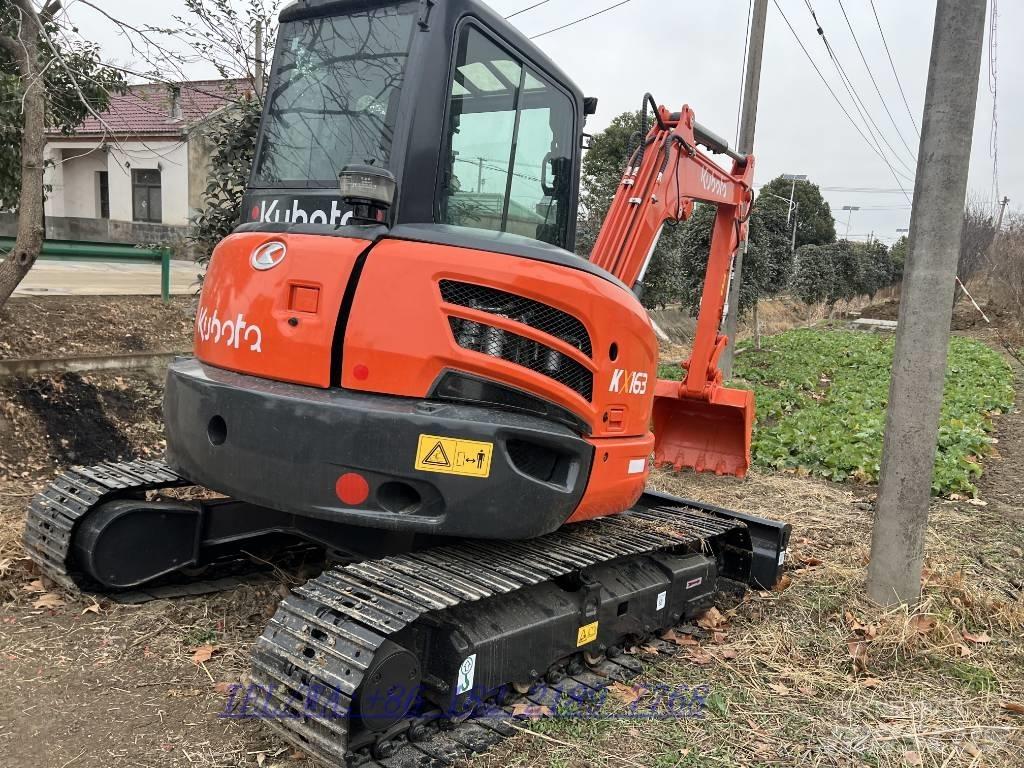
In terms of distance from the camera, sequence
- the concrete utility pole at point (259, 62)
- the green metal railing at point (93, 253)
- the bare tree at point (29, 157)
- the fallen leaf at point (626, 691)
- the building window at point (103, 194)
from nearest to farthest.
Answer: the fallen leaf at point (626, 691)
the bare tree at point (29, 157)
the concrete utility pole at point (259, 62)
the green metal railing at point (93, 253)
the building window at point (103, 194)

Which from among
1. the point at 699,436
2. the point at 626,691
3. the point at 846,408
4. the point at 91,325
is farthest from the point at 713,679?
the point at 846,408

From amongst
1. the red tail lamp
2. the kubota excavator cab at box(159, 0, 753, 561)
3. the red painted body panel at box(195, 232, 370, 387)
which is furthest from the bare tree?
the red tail lamp

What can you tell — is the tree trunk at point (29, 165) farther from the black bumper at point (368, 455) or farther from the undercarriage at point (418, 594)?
the black bumper at point (368, 455)

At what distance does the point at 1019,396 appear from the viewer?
15.5 m

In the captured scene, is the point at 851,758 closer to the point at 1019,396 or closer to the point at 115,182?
the point at 1019,396

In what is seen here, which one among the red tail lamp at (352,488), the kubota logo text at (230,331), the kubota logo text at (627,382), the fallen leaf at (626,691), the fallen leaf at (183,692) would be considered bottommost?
the fallen leaf at (626,691)

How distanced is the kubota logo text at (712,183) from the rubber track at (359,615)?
365cm

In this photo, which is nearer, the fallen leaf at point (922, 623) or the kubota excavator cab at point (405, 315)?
the kubota excavator cab at point (405, 315)

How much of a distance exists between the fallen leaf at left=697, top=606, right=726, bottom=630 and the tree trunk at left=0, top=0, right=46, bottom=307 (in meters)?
6.44

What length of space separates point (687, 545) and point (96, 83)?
6.86 meters

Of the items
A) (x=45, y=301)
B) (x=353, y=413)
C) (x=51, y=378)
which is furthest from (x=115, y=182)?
(x=353, y=413)

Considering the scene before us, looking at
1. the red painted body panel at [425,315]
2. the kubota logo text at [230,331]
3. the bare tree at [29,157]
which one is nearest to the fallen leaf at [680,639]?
the red painted body panel at [425,315]

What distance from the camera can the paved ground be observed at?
34.2ft

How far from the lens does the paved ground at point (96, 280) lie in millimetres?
10438
